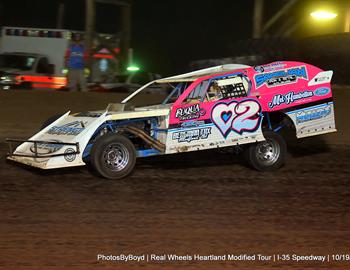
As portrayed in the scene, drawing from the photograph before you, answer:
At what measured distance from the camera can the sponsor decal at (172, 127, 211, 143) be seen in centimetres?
906

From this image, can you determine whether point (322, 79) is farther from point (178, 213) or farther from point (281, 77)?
point (178, 213)

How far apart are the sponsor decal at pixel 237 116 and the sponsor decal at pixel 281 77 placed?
40cm

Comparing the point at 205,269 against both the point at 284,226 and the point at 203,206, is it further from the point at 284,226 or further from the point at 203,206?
the point at 203,206

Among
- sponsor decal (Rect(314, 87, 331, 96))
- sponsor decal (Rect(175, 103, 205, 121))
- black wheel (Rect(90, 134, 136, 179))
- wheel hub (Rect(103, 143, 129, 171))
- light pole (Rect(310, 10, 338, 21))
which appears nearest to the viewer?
black wheel (Rect(90, 134, 136, 179))

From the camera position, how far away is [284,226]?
263 inches

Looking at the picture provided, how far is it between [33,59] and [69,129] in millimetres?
12586

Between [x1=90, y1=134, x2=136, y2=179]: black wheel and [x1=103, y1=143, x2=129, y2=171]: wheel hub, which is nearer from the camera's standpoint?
[x1=90, y1=134, x2=136, y2=179]: black wheel

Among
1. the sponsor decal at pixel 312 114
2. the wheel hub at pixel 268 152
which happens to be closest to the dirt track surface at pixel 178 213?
the wheel hub at pixel 268 152

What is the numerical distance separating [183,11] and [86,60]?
64.6 feet

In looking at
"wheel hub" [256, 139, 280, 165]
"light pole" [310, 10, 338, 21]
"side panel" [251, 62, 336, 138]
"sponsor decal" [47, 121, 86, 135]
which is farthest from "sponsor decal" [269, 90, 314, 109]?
"light pole" [310, 10, 338, 21]

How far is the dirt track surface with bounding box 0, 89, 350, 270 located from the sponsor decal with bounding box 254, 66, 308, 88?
136cm

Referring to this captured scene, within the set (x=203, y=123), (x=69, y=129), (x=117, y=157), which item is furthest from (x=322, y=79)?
(x=69, y=129)

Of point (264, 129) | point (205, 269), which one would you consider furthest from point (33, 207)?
point (264, 129)

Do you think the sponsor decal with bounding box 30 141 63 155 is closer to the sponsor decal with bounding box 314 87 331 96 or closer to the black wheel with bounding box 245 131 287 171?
the black wheel with bounding box 245 131 287 171
